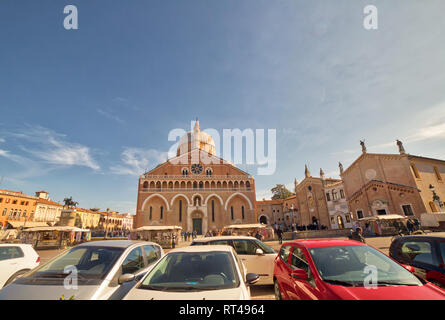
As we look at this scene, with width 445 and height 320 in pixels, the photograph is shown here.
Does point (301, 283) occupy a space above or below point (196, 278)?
below

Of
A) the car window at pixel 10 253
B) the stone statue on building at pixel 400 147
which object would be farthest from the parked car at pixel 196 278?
the stone statue on building at pixel 400 147

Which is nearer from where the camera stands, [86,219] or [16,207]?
[16,207]

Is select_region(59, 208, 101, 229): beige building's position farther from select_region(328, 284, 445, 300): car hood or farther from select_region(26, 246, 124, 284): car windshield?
select_region(328, 284, 445, 300): car hood

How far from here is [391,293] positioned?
2.49 m

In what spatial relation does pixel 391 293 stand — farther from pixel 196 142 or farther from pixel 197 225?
pixel 196 142

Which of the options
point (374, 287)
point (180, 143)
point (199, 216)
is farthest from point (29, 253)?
point (180, 143)

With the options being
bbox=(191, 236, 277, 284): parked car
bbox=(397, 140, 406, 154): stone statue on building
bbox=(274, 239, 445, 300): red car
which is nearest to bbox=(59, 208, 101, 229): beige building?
bbox=(191, 236, 277, 284): parked car

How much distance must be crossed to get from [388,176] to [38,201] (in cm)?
6562

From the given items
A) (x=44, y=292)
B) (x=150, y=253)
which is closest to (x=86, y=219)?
(x=150, y=253)

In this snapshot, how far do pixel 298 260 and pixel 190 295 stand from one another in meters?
2.37

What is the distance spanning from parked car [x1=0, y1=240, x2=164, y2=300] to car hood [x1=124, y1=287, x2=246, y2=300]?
84 cm
